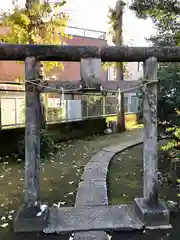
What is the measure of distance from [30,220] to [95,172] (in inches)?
105

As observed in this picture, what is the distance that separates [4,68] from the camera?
16.0m

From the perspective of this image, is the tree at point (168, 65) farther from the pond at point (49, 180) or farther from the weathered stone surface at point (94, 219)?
the weathered stone surface at point (94, 219)

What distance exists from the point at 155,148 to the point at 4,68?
14.1 meters

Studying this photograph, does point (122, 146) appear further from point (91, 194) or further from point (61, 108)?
point (91, 194)

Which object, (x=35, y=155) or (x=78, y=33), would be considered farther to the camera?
(x=78, y=33)

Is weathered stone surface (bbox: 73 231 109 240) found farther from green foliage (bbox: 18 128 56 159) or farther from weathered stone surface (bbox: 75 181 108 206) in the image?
green foliage (bbox: 18 128 56 159)

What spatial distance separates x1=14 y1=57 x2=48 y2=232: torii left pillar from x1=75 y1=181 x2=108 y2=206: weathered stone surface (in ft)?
2.83

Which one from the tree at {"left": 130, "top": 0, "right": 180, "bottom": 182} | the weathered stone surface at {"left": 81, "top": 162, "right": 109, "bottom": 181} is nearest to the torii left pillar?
the weathered stone surface at {"left": 81, "top": 162, "right": 109, "bottom": 181}

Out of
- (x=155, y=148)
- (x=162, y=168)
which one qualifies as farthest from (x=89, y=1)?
(x=155, y=148)

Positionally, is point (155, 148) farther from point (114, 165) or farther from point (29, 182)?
point (114, 165)

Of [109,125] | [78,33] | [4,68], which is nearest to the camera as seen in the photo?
[109,125]

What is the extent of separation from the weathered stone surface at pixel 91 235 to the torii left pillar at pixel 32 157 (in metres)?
0.55

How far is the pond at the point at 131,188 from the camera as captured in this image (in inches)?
135

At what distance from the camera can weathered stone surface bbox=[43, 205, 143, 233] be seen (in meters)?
3.58
